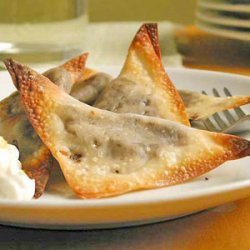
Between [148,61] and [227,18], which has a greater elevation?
[148,61]

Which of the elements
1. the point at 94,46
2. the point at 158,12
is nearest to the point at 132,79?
the point at 94,46

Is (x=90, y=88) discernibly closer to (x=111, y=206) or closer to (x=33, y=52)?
(x=111, y=206)

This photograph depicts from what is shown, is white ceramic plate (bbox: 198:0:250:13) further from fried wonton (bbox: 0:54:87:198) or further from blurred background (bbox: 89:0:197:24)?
fried wonton (bbox: 0:54:87:198)

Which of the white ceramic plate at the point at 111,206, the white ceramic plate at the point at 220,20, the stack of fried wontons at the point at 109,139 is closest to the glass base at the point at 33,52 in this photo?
the white ceramic plate at the point at 220,20

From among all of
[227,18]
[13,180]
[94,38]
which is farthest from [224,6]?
[13,180]

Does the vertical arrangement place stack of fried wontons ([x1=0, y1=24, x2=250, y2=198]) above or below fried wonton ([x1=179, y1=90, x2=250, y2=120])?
above

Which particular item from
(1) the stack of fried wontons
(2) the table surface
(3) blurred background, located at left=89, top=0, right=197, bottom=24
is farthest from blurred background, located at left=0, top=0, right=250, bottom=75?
(2) the table surface
